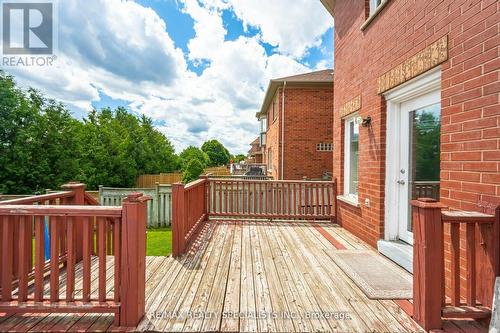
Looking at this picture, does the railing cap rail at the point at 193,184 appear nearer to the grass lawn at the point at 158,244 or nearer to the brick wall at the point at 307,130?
the grass lawn at the point at 158,244

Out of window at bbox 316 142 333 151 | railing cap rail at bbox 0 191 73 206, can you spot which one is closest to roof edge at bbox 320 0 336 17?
window at bbox 316 142 333 151

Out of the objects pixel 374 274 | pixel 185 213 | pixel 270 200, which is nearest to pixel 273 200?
pixel 270 200

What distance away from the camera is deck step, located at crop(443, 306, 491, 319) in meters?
1.90

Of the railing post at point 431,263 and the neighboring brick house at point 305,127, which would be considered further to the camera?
the neighboring brick house at point 305,127

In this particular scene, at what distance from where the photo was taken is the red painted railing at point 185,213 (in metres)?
3.57

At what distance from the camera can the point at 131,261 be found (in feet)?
6.32

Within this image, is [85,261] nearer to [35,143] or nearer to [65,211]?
[65,211]

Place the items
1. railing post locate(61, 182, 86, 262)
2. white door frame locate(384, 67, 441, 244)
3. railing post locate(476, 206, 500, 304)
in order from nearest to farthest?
1. railing post locate(476, 206, 500, 304)
2. railing post locate(61, 182, 86, 262)
3. white door frame locate(384, 67, 441, 244)

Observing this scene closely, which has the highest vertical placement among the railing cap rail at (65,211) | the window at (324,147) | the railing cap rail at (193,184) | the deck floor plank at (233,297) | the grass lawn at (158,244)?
the window at (324,147)

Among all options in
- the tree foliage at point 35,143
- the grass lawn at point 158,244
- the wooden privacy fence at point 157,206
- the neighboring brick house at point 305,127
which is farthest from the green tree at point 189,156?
the grass lawn at point 158,244

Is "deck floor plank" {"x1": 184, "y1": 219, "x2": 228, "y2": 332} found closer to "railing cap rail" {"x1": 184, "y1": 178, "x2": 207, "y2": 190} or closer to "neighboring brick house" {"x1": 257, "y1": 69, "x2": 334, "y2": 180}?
"railing cap rail" {"x1": 184, "y1": 178, "x2": 207, "y2": 190}

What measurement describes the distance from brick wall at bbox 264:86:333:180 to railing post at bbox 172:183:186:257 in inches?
304

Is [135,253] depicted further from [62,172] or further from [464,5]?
[62,172]

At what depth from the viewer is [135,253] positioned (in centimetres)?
193
